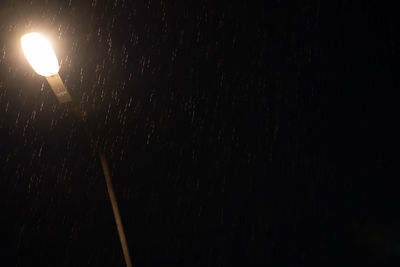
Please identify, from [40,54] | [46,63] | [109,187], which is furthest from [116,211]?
[40,54]

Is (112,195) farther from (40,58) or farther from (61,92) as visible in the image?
(40,58)

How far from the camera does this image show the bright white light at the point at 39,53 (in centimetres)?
453

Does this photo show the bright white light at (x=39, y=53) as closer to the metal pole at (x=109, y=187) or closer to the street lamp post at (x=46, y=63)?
the street lamp post at (x=46, y=63)

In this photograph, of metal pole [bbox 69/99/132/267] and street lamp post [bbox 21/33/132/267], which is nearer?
street lamp post [bbox 21/33/132/267]

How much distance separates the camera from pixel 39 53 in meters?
4.61

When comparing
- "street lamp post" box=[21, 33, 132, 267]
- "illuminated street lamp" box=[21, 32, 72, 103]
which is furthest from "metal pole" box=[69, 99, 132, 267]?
"illuminated street lamp" box=[21, 32, 72, 103]

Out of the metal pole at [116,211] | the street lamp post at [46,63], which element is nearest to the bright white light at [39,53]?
the street lamp post at [46,63]

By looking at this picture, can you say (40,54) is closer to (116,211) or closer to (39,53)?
(39,53)

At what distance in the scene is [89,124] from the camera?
219 inches

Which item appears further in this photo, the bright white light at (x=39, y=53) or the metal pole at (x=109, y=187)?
the metal pole at (x=109, y=187)

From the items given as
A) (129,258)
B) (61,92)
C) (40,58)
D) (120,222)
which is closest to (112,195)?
(120,222)

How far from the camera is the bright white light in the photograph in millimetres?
4527

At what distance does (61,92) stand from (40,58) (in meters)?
0.53

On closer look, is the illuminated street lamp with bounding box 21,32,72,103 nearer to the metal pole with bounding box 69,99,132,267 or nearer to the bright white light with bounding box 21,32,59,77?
the bright white light with bounding box 21,32,59,77
